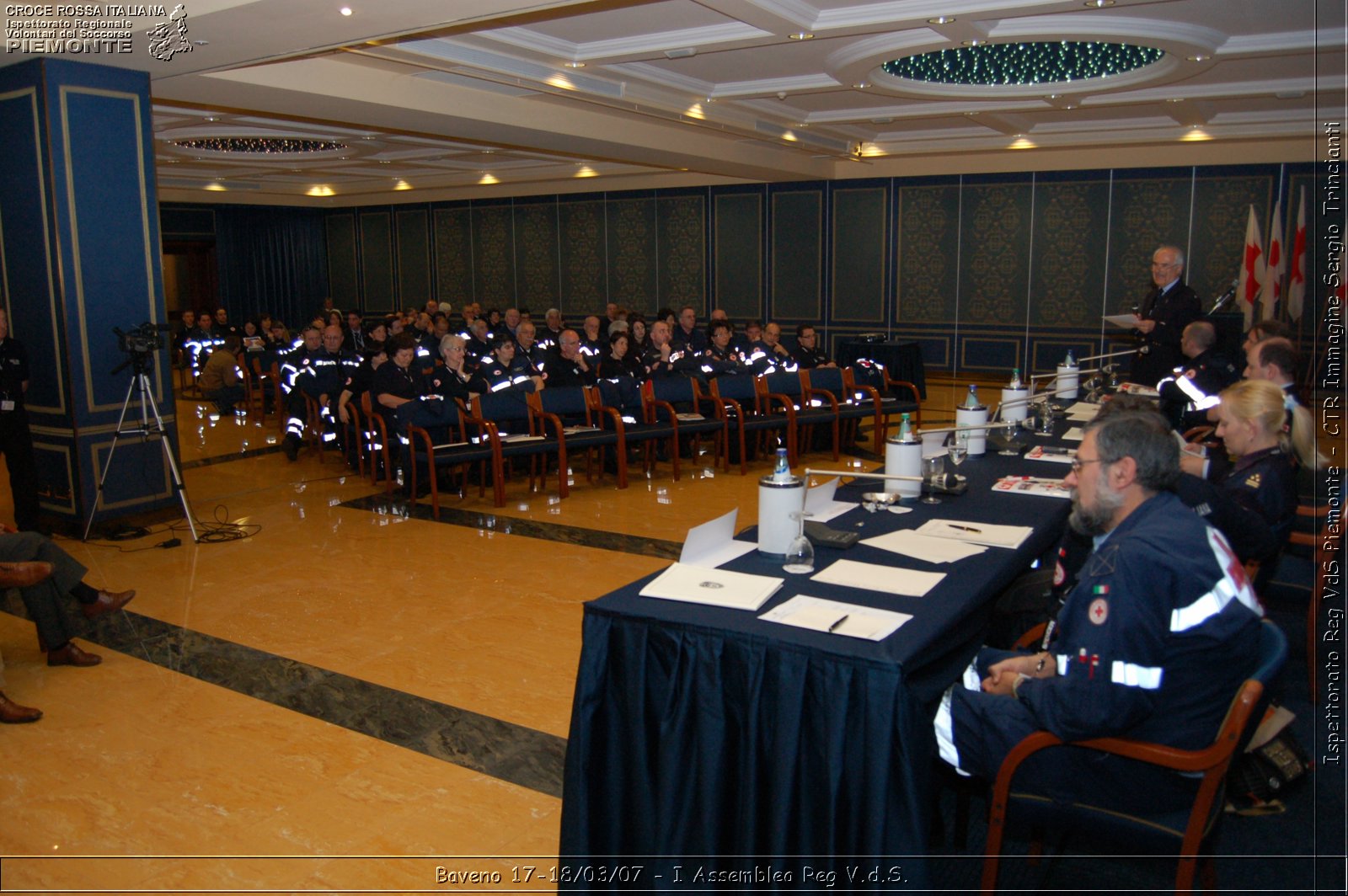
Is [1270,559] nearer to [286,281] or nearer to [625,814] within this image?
[625,814]

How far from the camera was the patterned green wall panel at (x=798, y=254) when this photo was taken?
48.5 feet

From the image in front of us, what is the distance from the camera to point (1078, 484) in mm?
2387

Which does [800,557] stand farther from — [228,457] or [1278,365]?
[228,457]

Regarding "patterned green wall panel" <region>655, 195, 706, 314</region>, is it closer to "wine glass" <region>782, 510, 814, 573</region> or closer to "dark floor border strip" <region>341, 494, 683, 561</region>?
"dark floor border strip" <region>341, 494, 683, 561</region>

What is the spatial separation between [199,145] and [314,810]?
1245 centimetres

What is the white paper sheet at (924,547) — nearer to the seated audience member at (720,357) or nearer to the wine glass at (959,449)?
the wine glass at (959,449)

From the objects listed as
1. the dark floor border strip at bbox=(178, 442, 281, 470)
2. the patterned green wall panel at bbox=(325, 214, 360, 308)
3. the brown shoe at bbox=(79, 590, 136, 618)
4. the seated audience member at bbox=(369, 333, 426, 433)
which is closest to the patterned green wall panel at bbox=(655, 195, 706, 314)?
the patterned green wall panel at bbox=(325, 214, 360, 308)

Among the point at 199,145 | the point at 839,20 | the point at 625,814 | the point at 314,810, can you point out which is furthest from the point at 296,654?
the point at 199,145

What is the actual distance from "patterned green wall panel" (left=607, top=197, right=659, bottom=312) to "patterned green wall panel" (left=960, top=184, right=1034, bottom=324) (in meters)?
5.03

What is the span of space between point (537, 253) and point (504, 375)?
8.92 m

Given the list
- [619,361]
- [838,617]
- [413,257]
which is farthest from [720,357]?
[413,257]

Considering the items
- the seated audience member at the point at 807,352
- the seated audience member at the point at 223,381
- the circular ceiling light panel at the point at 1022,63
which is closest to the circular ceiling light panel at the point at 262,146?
the seated audience member at the point at 223,381

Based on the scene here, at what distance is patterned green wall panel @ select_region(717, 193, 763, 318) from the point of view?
15.3 metres

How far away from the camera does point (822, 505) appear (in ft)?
11.3
